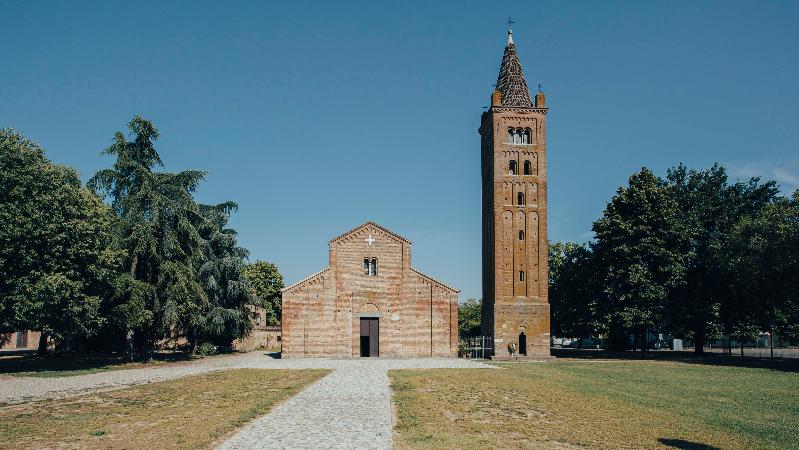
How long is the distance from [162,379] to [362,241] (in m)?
22.3

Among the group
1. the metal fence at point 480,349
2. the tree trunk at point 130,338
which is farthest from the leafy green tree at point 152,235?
the metal fence at point 480,349

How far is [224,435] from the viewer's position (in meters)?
12.5

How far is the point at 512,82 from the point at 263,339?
39342mm

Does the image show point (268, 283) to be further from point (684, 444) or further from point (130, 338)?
point (684, 444)

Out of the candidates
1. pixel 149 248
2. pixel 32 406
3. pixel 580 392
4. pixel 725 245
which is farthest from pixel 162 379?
pixel 725 245

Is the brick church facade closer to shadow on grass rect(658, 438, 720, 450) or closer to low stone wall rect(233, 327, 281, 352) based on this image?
low stone wall rect(233, 327, 281, 352)

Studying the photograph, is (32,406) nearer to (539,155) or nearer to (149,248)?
(149,248)

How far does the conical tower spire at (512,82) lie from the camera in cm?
4850

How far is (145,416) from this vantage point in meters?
15.6

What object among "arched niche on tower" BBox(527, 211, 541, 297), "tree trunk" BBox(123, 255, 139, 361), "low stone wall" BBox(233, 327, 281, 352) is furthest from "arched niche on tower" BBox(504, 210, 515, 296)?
"low stone wall" BBox(233, 327, 281, 352)

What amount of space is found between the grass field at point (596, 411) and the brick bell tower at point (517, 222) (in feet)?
56.0

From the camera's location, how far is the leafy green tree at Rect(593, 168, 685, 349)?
143ft

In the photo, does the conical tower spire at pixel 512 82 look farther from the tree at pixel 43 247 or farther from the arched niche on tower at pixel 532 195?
the tree at pixel 43 247

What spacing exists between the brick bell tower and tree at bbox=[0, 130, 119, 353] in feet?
90.5
